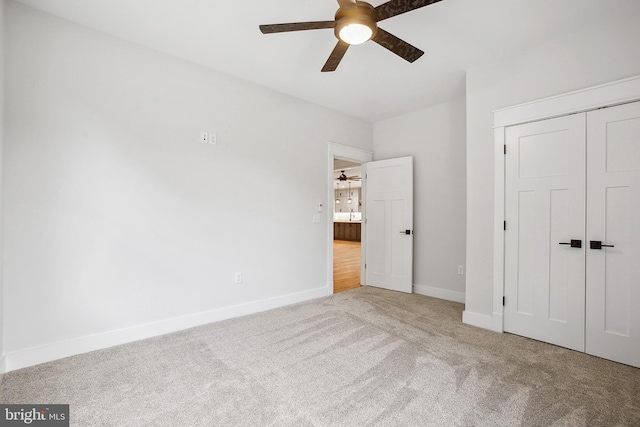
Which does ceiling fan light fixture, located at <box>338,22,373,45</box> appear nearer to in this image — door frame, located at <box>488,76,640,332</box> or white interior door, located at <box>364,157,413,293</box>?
door frame, located at <box>488,76,640,332</box>

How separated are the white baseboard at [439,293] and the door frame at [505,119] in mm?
864

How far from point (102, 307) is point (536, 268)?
408 centimetres

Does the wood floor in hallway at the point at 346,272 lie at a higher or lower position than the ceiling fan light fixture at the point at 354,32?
lower

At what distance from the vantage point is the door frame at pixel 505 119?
7.97ft

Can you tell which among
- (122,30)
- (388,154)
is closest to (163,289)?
(122,30)

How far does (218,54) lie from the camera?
2904 mm

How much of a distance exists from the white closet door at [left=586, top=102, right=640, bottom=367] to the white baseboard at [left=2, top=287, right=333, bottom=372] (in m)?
3.19

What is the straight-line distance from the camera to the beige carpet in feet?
5.49

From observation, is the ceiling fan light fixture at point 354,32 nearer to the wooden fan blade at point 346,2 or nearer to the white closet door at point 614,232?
the wooden fan blade at point 346,2

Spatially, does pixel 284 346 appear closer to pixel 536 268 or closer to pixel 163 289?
pixel 163 289

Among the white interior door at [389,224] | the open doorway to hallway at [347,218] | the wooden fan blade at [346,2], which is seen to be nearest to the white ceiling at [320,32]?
→ the wooden fan blade at [346,2]

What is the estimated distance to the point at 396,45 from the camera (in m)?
2.12

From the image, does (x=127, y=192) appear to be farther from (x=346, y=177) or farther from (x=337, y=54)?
(x=346, y=177)

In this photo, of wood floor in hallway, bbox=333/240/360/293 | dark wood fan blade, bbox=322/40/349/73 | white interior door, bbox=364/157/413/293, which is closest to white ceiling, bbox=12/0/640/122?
dark wood fan blade, bbox=322/40/349/73
